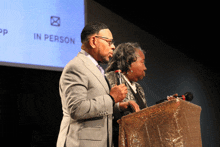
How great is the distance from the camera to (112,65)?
2578mm

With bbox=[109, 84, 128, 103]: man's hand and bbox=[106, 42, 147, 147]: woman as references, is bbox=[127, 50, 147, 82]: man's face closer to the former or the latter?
bbox=[106, 42, 147, 147]: woman

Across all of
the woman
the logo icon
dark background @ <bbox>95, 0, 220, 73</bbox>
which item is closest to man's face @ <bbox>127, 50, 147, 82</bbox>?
the woman

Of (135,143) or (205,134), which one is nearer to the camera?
(135,143)

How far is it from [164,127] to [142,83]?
299 cm

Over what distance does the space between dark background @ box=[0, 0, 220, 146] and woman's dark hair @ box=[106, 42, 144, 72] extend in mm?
1244

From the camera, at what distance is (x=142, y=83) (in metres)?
4.46

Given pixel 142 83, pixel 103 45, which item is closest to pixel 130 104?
pixel 103 45

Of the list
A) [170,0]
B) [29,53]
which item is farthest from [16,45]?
[170,0]

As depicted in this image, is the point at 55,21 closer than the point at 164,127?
No

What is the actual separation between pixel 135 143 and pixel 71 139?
1.21 feet

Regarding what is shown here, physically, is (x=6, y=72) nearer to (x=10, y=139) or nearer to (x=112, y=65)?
(x=10, y=139)

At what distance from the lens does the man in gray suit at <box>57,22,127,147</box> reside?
5.10ft

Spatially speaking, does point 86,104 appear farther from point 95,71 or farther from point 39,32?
point 39,32

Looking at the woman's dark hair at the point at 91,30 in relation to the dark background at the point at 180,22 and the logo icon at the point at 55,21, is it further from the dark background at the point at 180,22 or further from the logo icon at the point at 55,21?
the dark background at the point at 180,22
